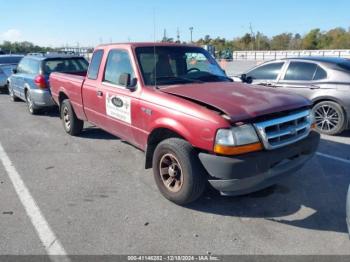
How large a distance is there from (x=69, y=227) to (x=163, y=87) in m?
2.05

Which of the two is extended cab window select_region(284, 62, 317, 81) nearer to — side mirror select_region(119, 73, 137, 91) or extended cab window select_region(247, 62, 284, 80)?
extended cab window select_region(247, 62, 284, 80)

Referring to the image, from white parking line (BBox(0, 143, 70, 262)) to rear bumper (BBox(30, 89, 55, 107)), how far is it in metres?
3.77

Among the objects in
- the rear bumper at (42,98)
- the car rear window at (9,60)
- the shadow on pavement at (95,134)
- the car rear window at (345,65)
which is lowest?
the shadow on pavement at (95,134)

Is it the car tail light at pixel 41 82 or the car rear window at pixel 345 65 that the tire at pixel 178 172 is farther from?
the car tail light at pixel 41 82

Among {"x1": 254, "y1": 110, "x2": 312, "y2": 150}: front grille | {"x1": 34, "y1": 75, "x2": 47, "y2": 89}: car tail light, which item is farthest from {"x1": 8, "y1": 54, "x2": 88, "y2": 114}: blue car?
{"x1": 254, "y1": 110, "x2": 312, "y2": 150}: front grille

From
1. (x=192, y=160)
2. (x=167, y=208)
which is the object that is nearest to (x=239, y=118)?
(x=192, y=160)

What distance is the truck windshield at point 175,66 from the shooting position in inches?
181

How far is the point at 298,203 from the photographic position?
13.2 feet

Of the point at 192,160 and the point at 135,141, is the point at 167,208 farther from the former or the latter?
the point at 135,141

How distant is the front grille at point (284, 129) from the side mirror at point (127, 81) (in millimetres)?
1847

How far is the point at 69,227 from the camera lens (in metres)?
3.52

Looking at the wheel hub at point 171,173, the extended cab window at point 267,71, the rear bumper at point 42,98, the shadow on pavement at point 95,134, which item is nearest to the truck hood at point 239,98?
the wheel hub at point 171,173

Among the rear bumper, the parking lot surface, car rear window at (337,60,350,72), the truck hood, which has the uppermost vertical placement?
car rear window at (337,60,350,72)

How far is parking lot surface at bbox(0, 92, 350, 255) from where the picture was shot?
3.20 metres
